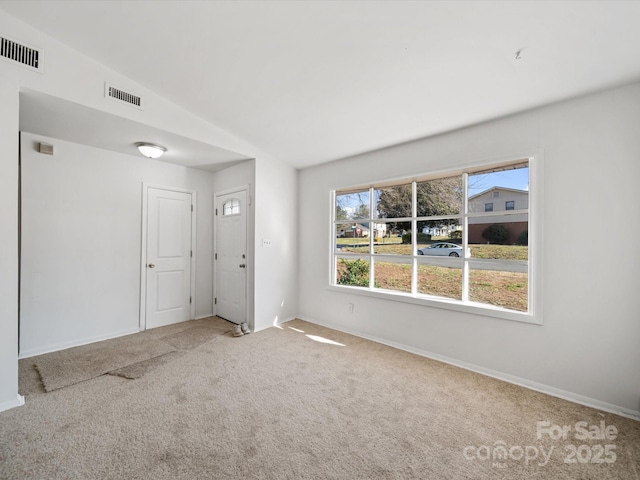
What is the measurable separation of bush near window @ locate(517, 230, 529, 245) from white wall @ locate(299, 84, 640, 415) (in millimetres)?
146

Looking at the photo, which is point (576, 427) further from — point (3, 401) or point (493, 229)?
point (3, 401)

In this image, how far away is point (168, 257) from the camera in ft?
13.3

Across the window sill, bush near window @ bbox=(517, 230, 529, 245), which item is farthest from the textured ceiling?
the window sill

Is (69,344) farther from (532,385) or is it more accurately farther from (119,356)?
(532,385)

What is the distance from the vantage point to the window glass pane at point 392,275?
3.59 metres

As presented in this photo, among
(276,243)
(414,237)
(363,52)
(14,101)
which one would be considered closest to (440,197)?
(414,237)

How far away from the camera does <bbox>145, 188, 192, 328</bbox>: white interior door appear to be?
3885 mm

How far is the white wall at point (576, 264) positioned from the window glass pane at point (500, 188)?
0.60ft

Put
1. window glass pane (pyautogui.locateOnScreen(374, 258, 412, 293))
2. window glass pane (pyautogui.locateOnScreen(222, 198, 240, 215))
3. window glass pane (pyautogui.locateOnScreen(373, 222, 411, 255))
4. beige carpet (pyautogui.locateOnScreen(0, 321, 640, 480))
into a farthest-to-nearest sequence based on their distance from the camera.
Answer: window glass pane (pyautogui.locateOnScreen(222, 198, 240, 215))
window glass pane (pyautogui.locateOnScreen(374, 258, 412, 293))
window glass pane (pyautogui.locateOnScreen(373, 222, 411, 255))
beige carpet (pyautogui.locateOnScreen(0, 321, 640, 480))

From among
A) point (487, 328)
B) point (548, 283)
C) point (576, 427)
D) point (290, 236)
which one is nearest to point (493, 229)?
point (548, 283)

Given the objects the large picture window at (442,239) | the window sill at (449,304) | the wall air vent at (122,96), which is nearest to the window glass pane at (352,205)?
the large picture window at (442,239)

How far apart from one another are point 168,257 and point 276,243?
1.71 meters

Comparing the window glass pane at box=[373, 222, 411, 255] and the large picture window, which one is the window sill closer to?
the large picture window

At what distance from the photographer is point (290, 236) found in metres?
4.38
